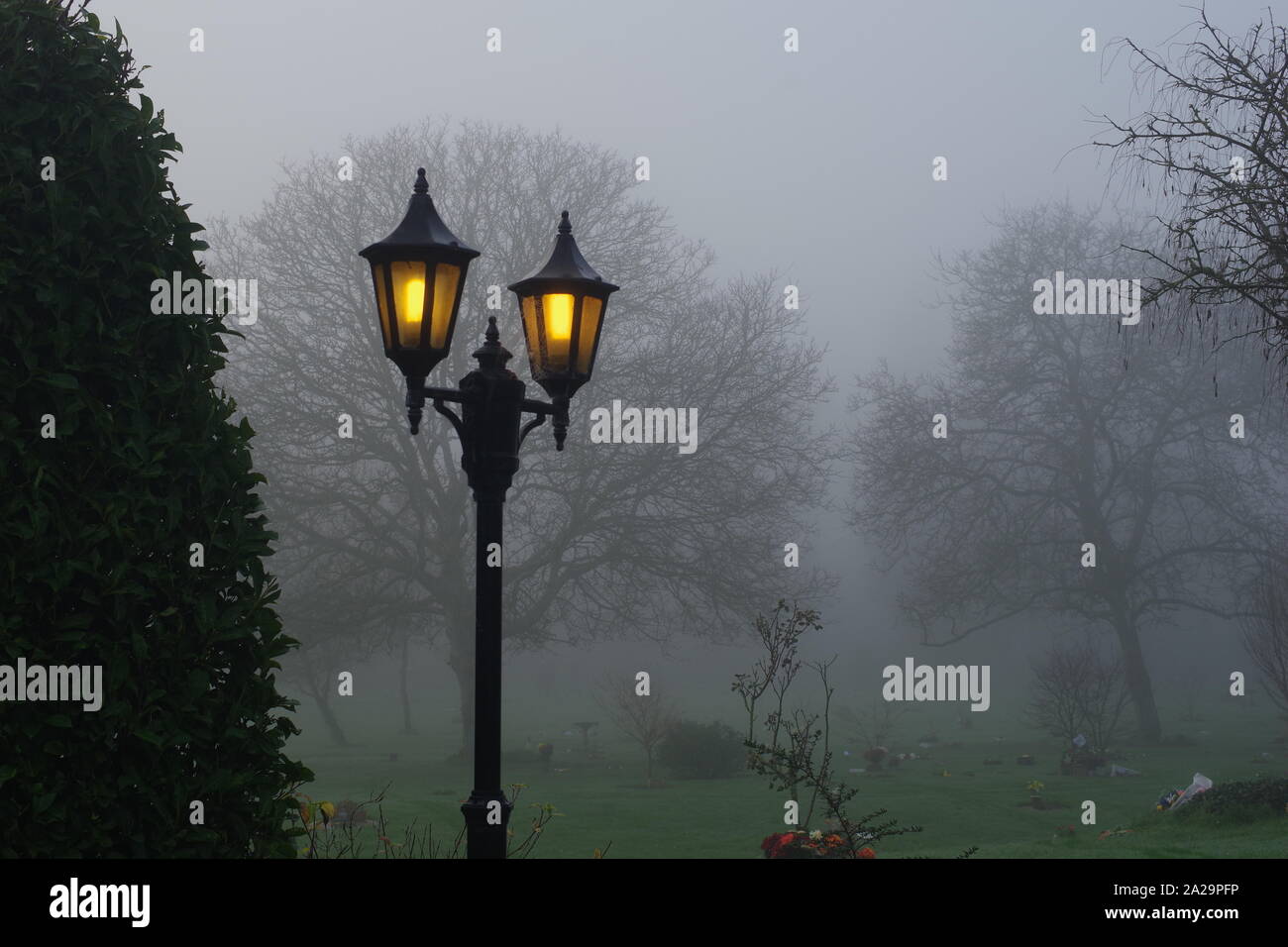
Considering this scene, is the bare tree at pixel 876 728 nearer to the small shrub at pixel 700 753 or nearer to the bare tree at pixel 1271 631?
the small shrub at pixel 700 753

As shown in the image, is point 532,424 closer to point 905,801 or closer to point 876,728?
point 905,801

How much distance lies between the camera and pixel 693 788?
Answer: 65.2ft

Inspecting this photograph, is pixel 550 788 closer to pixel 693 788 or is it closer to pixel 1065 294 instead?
pixel 693 788

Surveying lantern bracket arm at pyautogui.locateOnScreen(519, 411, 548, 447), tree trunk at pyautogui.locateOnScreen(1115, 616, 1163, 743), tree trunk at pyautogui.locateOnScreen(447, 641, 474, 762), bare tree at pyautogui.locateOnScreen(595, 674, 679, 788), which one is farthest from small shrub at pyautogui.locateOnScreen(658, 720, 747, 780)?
lantern bracket arm at pyautogui.locateOnScreen(519, 411, 548, 447)

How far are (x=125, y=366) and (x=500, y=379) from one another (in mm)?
1826

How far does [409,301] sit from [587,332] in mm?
987

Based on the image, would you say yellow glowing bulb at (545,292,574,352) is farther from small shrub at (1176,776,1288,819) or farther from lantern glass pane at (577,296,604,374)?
small shrub at (1176,776,1288,819)

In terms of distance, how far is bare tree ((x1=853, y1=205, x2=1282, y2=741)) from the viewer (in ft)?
91.9

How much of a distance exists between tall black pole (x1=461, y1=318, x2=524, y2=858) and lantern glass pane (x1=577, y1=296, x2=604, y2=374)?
0.37m

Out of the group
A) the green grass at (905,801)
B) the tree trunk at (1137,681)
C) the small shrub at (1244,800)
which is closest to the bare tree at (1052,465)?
the tree trunk at (1137,681)

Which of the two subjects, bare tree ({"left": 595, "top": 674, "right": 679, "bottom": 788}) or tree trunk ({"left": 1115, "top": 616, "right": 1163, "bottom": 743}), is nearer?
bare tree ({"left": 595, "top": 674, "right": 679, "bottom": 788})

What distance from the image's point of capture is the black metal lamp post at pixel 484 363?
17.2ft

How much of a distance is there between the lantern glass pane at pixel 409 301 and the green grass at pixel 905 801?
8.70 meters
